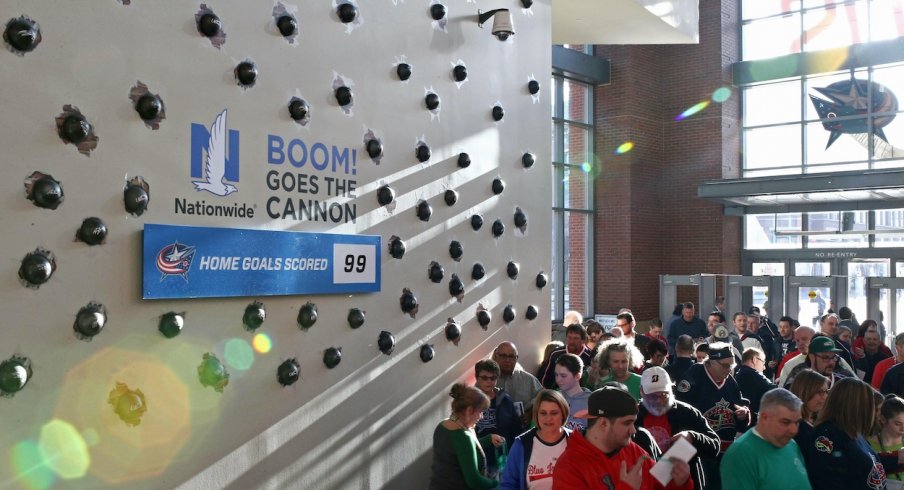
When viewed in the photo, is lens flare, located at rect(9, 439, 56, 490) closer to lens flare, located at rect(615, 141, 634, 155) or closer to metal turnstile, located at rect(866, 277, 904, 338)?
metal turnstile, located at rect(866, 277, 904, 338)

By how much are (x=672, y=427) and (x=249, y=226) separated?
9.87 ft

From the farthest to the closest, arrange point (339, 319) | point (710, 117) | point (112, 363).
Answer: point (710, 117), point (339, 319), point (112, 363)

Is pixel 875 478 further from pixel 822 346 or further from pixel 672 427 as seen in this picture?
pixel 822 346

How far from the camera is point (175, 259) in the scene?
16.0ft

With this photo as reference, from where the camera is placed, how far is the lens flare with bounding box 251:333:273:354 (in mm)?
5422

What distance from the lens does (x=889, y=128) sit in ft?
59.0

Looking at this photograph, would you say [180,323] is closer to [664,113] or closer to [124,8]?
[124,8]

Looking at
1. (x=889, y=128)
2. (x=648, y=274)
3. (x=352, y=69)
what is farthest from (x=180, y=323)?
(x=889, y=128)

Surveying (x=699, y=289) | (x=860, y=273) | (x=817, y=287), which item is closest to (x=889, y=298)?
(x=817, y=287)

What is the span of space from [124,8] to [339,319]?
2511 mm

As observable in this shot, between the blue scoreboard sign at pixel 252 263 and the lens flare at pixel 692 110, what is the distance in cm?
1491

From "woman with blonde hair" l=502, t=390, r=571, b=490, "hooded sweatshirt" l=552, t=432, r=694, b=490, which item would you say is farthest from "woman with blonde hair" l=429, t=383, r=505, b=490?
"hooded sweatshirt" l=552, t=432, r=694, b=490

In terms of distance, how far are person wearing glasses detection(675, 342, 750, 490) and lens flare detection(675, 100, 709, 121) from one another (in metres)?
14.2

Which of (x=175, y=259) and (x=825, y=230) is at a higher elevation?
(x=825, y=230)
